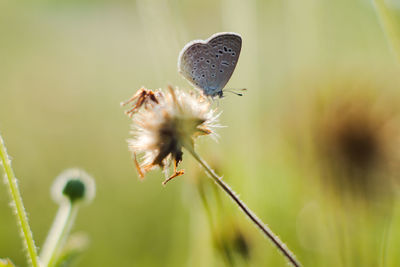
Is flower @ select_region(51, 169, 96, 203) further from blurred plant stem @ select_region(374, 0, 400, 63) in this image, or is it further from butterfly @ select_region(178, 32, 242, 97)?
blurred plant stem @ select_region(374, 0, 400, 63)

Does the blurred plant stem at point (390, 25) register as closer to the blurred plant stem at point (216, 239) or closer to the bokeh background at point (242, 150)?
the bokeh background at point (242, 150)

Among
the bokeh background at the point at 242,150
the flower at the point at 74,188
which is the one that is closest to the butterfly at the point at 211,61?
the bokeh background at the point at 242,150

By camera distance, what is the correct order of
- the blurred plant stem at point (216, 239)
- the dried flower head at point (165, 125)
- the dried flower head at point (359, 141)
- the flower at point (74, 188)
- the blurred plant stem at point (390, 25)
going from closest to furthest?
1. the blurred plant stem at point (390, 25)
2. the dried flower head at point (165, 125)
3. the blurred plant stem at point (216, 239)
4. the flower at point (74, 188)
5. the dried flower head at point (359, 141)

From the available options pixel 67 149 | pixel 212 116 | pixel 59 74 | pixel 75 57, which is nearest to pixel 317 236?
pixel 212 116

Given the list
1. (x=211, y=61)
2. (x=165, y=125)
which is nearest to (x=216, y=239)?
(x=165, y=125)

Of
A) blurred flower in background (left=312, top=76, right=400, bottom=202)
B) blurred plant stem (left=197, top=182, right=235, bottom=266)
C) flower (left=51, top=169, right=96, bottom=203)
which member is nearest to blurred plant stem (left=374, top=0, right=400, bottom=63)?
blurred flower in background (left=312, top=76, right=400, bottom=202)

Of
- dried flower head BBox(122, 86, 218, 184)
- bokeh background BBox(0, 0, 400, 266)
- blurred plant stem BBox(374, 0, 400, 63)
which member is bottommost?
bokeh background BBox(0, 0, 400, 266)
